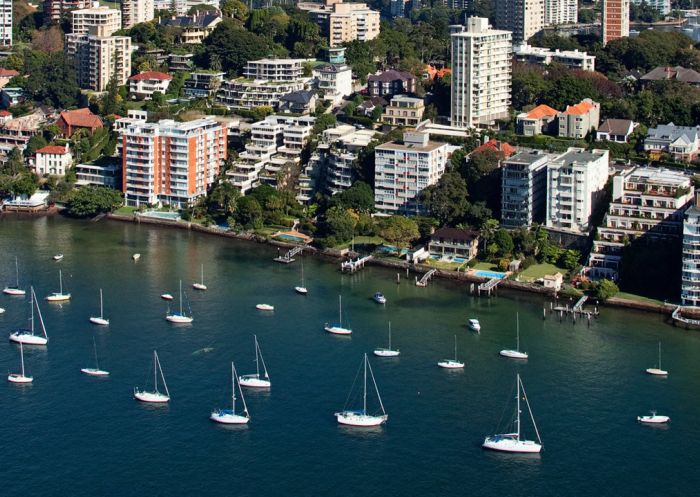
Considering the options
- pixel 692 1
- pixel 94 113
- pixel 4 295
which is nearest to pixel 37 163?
pixel 94 113

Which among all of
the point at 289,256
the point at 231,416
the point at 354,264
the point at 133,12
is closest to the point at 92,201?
the point at 289,256

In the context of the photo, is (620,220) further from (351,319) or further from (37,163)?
(37,163)

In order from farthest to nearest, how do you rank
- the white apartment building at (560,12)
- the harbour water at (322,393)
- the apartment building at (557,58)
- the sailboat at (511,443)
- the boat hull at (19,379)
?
the white apartment building at (560,12) → the apartment building at (557,58) → the boat hull at (19,379) → the sailboat at (511,443) → the harbour water at (322,393)

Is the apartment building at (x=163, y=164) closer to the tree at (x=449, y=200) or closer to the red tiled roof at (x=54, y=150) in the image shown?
the red tiled roof at (x=54, y=150)

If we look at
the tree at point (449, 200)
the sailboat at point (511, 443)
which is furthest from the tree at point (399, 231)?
the sailboat at point (511, 443)

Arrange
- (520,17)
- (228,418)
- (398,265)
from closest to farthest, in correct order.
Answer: (228,418) → (398,265) → (520,17)

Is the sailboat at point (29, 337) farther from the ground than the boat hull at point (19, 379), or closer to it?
farther from the ground

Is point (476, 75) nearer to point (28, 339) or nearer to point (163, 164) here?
point (163, 164)

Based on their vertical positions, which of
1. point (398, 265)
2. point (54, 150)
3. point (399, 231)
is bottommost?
point (398, 265)
